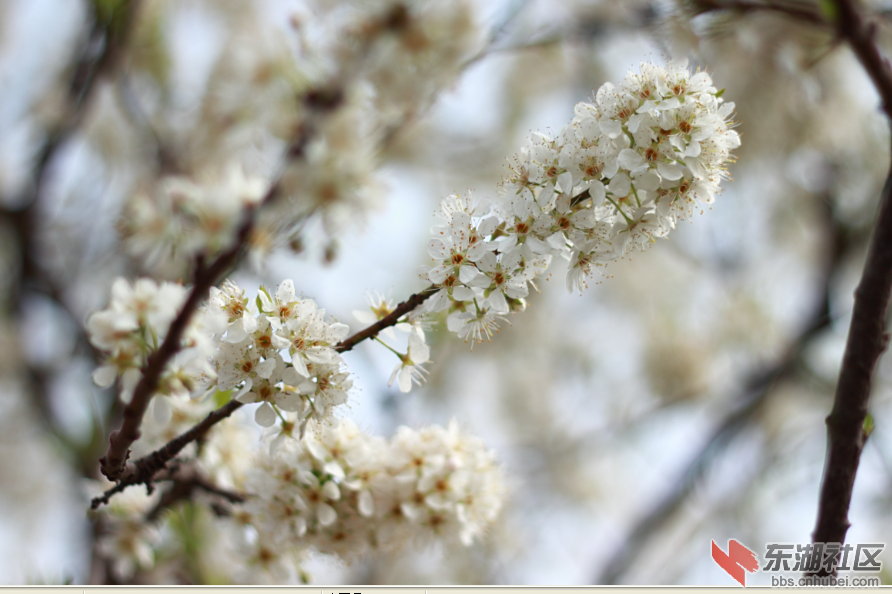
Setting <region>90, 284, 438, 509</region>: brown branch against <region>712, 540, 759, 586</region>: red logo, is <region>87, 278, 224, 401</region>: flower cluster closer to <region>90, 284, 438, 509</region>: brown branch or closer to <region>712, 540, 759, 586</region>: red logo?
<region>90, 284, 438, 509</region>: brown branch

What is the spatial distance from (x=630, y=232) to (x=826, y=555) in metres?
0.77

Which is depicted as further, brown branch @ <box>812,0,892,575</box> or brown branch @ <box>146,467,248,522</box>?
brown branch @ <box>146,467,248,522</box>

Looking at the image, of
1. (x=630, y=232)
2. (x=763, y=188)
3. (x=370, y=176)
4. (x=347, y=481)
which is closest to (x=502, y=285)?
(x=630, y=232)

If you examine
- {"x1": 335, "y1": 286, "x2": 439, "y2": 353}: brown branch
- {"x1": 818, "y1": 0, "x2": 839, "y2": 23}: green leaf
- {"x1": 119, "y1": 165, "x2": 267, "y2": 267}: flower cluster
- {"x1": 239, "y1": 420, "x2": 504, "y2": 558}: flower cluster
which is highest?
{"x1": 818, "y1": 0, "x2": 839, "y2": 23}: green leaf

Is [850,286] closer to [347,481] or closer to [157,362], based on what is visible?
[347,481]

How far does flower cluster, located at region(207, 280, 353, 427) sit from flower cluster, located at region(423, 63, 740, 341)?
21cm

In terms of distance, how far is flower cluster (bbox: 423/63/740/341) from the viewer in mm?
1076

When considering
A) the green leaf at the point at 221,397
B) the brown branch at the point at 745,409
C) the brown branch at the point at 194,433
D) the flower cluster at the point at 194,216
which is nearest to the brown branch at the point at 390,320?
the brown branch at the point at 194,433

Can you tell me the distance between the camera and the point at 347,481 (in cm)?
142

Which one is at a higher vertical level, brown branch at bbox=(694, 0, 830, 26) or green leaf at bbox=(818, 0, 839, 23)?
brown branch at bbox=(694, 0, 830, 26)

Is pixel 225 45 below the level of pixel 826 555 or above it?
above

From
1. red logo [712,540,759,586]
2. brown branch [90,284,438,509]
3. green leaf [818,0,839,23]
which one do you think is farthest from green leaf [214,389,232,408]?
green leaf [818,0,839,23]

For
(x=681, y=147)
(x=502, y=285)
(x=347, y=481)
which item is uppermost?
(x=681, y=147)

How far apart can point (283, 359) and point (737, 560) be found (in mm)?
1198
